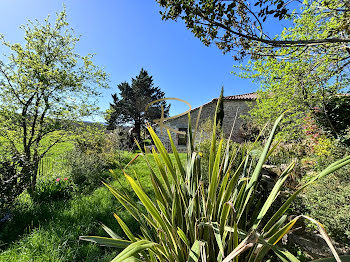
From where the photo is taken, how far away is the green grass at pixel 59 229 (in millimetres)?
1752

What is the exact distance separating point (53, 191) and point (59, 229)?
1.64m

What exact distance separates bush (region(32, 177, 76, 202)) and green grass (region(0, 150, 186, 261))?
183 mm

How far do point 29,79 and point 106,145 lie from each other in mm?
4132

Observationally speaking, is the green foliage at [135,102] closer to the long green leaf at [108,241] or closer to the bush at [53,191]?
the bush at [53,191]

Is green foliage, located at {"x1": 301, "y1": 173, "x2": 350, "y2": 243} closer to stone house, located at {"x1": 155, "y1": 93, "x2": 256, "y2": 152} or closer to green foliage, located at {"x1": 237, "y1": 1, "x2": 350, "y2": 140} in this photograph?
green foliage, located at {"x1": 237, "y1": 1, "x2": 350, "y2": 140}

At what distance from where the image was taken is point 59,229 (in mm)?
2166

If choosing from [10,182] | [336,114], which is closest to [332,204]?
[336,114]

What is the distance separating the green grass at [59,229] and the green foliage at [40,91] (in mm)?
934

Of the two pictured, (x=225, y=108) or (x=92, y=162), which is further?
(x=225, y=108)

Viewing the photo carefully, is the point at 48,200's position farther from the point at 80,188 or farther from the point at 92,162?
the point at 92,162

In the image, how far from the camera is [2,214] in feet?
7.68

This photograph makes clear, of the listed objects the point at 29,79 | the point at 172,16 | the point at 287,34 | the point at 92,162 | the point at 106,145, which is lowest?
the point at 92,162

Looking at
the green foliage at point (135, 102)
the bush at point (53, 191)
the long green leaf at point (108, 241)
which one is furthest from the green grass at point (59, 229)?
the green foliage at point (135, 102)

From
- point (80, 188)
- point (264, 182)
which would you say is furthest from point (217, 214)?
point (80, 188)
